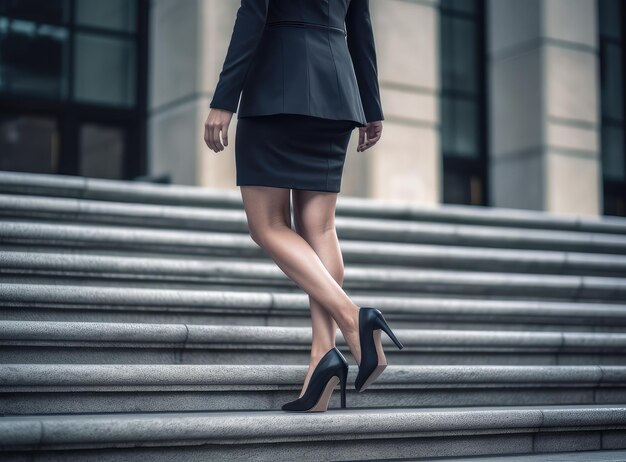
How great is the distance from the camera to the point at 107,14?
9906 millimetres

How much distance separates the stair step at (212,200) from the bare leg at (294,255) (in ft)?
8.97

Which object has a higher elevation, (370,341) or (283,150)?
(283,150)

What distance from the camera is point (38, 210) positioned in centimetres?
529

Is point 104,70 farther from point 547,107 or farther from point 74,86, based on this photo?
point 547,107

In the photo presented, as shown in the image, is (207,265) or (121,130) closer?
(207,265)

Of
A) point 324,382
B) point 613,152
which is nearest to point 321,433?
point 324,382

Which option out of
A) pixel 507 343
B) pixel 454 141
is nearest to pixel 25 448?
pixel 507 343

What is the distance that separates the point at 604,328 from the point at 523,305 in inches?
21.7

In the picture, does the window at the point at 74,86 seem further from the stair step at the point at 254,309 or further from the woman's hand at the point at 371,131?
the woman's hand at the point at 371,131

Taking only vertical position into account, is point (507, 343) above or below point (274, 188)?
below

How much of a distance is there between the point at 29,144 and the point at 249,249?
501 cm

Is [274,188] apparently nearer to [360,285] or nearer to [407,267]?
[360,285]

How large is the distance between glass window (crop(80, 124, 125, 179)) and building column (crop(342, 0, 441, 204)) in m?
2.51

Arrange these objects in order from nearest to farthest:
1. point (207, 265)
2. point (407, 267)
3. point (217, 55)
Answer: point (207, 265)
point (407, 267)
point (217, 55)
